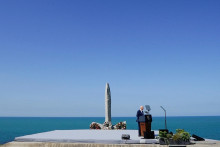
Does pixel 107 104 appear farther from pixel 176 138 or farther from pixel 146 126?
pixel 176 138

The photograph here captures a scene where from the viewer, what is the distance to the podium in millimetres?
11445

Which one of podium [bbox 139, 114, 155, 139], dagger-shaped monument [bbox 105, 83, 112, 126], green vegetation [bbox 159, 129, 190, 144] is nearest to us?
green vegetation [bbox 159, 129, 190, 144]

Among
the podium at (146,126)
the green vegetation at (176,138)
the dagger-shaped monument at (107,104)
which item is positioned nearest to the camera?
the green vegetation at (176,138)

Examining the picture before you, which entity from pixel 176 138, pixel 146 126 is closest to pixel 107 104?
pixel 146 126

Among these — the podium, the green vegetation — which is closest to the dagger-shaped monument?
the podium

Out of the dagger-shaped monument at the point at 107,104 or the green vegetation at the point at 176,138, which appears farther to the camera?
the dagger-shaped monument at the point at 107,104

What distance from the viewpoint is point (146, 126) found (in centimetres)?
1161

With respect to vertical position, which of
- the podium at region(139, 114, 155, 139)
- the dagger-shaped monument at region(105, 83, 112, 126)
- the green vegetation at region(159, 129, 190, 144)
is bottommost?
the green vegetation at region(159, 129, 190, 144)

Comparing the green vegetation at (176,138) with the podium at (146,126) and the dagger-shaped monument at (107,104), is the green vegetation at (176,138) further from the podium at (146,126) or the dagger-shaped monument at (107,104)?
the dagger-shaped monument at (107,104)

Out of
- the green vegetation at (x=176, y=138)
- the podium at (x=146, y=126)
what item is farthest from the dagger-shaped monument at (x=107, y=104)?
the green vegetation at (x=176, y=138)

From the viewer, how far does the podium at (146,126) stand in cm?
1145

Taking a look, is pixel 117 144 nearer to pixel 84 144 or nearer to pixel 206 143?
pixel 84 144

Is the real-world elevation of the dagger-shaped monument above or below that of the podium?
above

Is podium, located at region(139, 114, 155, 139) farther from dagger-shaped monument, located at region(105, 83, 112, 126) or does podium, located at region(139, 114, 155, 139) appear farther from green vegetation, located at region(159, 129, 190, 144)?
dagger-shaped monument, located at region(105, 83, 112, 126)
